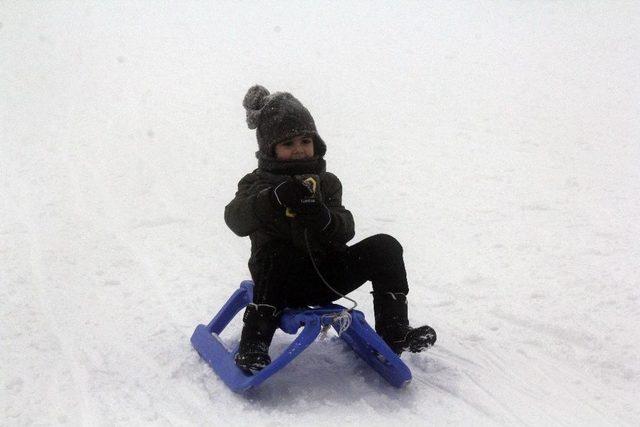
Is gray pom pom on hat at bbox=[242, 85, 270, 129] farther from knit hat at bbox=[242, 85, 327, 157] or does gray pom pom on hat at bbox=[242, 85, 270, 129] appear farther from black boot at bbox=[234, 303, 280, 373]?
black boot at bbox=[234, 303, 280, 373]

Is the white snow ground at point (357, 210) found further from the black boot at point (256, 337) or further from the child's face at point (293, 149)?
the child's face at point (293, 149)

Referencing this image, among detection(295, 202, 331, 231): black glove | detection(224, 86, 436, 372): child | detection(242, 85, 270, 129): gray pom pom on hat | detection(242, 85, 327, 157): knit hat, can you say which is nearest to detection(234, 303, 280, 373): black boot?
detection(224, 86, 436, 372): child

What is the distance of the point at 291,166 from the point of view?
2676 mm

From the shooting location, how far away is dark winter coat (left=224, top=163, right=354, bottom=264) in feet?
8.12

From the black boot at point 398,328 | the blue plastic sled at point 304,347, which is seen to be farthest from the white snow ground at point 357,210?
the black boot at point 398,328

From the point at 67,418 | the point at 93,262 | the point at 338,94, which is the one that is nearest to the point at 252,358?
the point at 67,418

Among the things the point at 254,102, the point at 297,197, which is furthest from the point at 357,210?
the point at 297,197

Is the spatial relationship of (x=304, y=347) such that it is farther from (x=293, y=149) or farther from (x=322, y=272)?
(x=293, y=149)

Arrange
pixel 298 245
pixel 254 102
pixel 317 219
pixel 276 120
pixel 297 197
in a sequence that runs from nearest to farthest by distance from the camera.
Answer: pixel 297 197 → pixel 317 219 → pixel 298 245 → pixel 276 120 → pixel 254 102

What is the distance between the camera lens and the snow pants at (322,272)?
2512 mm

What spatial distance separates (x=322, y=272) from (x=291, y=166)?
462 mm

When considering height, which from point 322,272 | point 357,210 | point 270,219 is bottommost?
point 357,210

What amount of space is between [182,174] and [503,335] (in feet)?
14.0

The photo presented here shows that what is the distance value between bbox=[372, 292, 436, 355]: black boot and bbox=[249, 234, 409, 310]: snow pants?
41 mm
